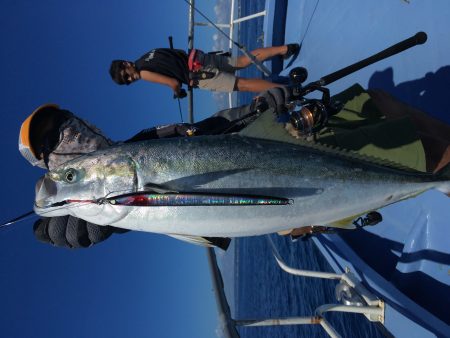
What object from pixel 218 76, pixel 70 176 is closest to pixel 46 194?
pixel 70 176

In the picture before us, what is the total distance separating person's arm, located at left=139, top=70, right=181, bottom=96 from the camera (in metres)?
4.36

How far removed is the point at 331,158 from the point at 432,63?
6.95 feet

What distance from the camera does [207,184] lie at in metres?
1.77

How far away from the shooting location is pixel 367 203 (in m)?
1.97

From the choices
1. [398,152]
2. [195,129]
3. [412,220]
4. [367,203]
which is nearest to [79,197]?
[195,129]

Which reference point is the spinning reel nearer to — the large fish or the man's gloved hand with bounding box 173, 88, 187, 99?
the large fish

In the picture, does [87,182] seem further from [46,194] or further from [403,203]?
[403,203]

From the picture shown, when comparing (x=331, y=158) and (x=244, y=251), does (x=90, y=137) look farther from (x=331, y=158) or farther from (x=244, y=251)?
(x=244, y=251)

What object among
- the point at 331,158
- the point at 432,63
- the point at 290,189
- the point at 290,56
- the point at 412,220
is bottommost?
the point at 412,220

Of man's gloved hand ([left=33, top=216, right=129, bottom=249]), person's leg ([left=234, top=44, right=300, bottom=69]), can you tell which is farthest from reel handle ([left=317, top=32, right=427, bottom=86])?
person's leg ([left=234, top=44, right=300, bottom=69])

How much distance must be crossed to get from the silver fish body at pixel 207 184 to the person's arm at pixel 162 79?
2697mm

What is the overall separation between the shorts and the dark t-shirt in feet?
1.04

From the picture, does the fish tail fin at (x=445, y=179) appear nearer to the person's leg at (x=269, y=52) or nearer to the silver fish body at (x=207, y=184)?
the silver fish body at (x=207, y=184)

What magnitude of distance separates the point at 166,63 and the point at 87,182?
9.86 ft
